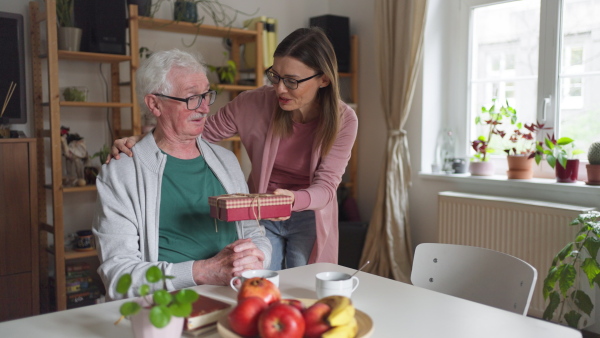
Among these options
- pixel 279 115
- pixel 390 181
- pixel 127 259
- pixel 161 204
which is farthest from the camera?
pixel 390 181

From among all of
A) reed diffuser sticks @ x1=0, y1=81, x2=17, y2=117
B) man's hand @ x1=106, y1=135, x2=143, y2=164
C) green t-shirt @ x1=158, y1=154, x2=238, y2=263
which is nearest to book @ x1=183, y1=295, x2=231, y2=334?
green t-shirt @ x1=158, y1=154, x2=238, y2=263

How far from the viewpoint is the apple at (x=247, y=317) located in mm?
1020

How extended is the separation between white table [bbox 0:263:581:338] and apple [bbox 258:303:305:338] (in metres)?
0.24

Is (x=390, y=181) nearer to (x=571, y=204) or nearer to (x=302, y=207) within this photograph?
(x=571, y=204)

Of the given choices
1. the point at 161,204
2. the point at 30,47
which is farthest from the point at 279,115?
the point at 30,47

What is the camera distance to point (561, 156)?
126 inches

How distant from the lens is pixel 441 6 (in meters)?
3.91

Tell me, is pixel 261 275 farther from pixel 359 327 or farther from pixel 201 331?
pixel 359 327

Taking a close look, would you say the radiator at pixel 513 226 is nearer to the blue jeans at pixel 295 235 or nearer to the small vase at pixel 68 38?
the blue jeans at pixel 295 235

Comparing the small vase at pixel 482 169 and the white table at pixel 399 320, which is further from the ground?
the small vase at pixel 482 169

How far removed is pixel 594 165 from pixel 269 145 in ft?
6.35

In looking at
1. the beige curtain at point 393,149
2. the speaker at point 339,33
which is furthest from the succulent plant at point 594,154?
the speaker at point 339,33

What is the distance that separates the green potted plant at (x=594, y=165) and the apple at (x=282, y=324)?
8.64 ft

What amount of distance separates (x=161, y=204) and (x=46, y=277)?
6.12 ft
